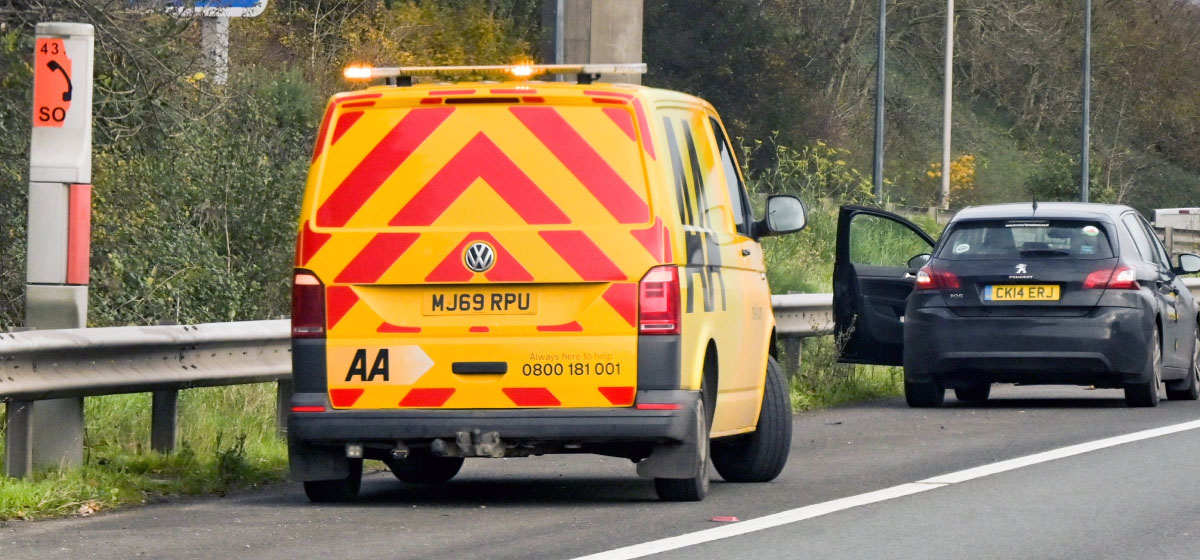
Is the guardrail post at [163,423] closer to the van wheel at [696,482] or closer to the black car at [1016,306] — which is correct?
the van wheel at [696,482]

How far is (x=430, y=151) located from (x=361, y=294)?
0.65 meters

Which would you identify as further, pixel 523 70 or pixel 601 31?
pixel 601 31

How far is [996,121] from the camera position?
3398 inches

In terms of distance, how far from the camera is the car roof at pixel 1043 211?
48.8 ft

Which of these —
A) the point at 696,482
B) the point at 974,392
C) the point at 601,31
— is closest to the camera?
the point at 696,482

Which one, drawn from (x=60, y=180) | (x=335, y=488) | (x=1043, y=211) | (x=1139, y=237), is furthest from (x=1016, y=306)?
(x=60, y=180)

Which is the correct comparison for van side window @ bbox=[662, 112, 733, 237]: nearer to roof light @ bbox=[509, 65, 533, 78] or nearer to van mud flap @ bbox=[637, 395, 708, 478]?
roof light @ bbox=[509, 65, 533, 78]

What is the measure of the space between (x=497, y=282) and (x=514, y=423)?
57cm

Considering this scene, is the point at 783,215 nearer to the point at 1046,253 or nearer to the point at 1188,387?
the point at 1046,253

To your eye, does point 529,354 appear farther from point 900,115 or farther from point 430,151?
point 900,115

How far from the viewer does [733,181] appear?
10289 millimetres

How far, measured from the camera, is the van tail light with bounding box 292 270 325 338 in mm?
8750

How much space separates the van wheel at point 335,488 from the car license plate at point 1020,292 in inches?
259

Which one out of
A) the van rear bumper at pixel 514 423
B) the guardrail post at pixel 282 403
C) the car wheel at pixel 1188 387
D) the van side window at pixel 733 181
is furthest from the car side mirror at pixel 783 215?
the car wheel at pixel 1188 387
